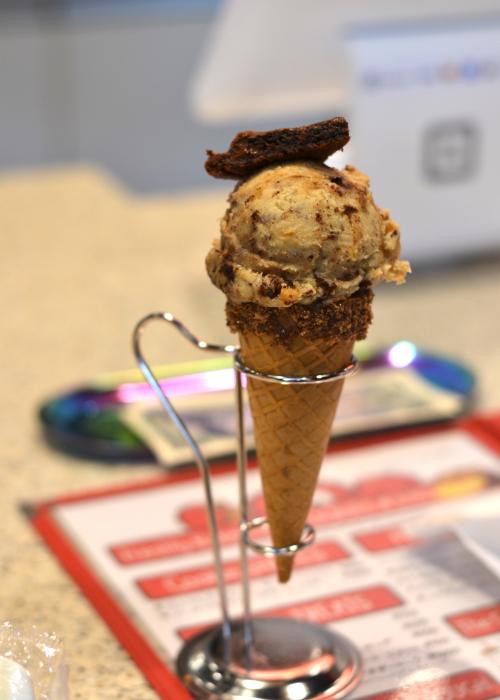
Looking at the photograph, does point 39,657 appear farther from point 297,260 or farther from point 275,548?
point 297,260

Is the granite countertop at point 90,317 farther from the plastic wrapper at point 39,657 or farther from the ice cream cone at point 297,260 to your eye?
the ice cream cone at point 297,260

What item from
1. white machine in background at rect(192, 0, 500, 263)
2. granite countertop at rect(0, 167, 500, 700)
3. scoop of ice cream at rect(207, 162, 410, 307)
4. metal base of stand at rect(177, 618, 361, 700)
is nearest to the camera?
scoop of ice cream at rect(207, 162, 410, 307)

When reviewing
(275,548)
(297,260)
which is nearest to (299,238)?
(297,260)

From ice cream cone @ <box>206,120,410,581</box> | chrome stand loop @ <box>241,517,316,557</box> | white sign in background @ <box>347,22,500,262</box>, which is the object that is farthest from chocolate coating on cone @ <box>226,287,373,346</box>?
white sign in background @ <box>347,22,500,262</box>

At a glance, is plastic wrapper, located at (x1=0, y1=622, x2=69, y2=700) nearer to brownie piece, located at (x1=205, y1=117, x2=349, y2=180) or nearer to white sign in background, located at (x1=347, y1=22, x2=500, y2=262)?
brownie piece, located at (x1=205, y1=117, x2=349, y2=180)

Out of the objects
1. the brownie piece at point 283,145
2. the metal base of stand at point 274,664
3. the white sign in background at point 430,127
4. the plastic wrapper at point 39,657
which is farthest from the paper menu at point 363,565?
the white sign in background at point 430,127

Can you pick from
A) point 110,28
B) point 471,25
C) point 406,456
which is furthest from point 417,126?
point 110,28
